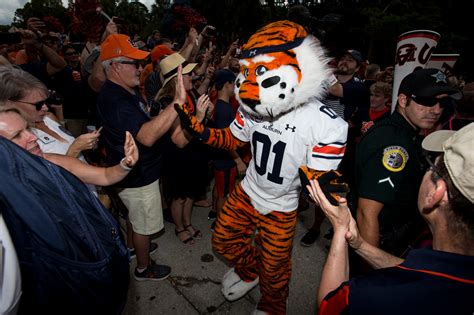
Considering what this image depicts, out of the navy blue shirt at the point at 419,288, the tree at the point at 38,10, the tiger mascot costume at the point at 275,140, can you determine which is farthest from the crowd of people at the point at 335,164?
the tree at the point at 38,10

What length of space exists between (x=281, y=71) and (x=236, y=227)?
1420mm

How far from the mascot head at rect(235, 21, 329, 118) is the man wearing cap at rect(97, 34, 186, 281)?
2.33 feet

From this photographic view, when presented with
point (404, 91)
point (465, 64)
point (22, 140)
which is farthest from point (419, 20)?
point (22, 140)

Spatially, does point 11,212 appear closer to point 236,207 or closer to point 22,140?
point 22,140

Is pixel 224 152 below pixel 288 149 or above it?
below

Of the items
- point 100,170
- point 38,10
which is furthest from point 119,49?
point 38,10

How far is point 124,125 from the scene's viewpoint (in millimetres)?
2379

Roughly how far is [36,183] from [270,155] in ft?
5.09

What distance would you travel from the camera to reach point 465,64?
1342 centimetres

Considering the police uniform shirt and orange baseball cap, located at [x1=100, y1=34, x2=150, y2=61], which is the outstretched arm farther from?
the police uniform shirt

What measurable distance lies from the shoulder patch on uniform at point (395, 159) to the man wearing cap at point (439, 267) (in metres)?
0.68

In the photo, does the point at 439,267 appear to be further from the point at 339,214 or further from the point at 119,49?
the point at 119,49

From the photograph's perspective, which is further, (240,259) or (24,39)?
(24,39)

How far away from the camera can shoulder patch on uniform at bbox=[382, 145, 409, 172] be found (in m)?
1.92
